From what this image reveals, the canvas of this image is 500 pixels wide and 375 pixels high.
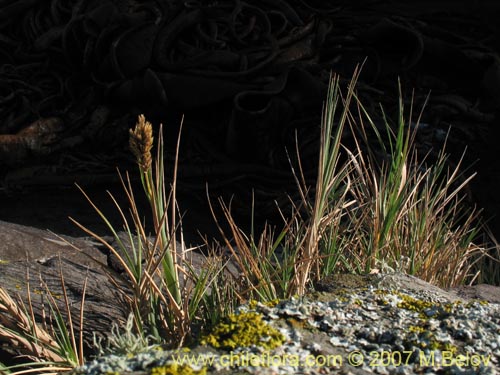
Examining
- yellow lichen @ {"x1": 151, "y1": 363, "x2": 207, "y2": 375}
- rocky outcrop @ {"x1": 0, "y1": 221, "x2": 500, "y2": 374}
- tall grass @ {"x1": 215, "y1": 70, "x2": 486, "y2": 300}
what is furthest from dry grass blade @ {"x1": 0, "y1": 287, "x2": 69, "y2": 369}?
yellow lichen @ {"x1": 151, "y1": 363, "x2": 207, "y2": 375}

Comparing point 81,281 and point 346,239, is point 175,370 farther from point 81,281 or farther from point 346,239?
point 81,281

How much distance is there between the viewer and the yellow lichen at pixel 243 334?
162 centimetres

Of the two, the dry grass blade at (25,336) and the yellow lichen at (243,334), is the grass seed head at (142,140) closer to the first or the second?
the yellow lichen at (243,334)

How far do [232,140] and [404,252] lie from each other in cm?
492

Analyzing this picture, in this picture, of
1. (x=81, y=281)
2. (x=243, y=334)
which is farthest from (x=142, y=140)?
(x=81, y=281)

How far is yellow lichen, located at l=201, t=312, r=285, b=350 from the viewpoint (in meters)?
1.62

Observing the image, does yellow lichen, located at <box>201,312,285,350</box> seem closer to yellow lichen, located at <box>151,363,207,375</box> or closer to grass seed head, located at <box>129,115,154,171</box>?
yellow lichen, located at <box>151,363,207,375</box>

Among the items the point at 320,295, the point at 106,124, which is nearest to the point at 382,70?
the point at 106,124

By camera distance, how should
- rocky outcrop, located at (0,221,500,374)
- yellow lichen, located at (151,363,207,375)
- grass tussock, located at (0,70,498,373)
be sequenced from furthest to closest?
rocky outcrop, located at (0,221,500,374) < grass tussock, located at (0,70,498,373) < yellow lichen, located at (151,363,207,375)

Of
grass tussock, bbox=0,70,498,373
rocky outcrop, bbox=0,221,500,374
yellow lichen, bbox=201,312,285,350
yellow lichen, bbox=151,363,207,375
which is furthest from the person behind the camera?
rocky outcrop, bbox=0,221,500,374

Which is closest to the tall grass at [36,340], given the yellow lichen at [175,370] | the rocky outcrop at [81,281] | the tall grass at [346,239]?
the rocky outcrop at [81,281]

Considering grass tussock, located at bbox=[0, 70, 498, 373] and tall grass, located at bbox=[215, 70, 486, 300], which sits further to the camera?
tall grass, located at bbox=[215, 70, 486, 300]

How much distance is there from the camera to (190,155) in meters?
7.98

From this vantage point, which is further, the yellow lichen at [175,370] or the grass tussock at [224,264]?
the grass tussock at [224,264]
